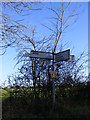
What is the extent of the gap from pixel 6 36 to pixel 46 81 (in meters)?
2.53

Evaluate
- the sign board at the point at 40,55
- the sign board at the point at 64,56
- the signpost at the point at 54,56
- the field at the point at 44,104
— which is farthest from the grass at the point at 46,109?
the sign board at the point at 40,55

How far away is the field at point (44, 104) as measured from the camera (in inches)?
247

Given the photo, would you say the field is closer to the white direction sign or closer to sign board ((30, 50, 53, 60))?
the white direction sign

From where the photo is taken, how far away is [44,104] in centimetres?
734

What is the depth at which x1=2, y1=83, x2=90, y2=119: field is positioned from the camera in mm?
6273

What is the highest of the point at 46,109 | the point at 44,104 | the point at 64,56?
the point at 64,56

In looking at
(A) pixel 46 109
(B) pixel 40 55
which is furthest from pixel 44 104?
(B) pixel 40 55

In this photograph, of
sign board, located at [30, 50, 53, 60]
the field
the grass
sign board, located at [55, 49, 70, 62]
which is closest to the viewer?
the grass

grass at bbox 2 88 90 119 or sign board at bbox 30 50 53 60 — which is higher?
sign board at bbox 30 50 53 60

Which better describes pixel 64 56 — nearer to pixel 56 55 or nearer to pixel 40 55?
pixel 56 55

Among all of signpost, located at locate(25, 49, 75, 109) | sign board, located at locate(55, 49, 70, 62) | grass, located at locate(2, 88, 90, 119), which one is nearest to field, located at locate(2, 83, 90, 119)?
grass, located at locate(2, 88, 90, 119)

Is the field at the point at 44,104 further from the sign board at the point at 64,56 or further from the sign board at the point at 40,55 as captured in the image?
the sign board at the point at 40,55

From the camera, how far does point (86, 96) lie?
7730 millimetres

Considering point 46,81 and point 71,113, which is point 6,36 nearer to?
point 46,81
